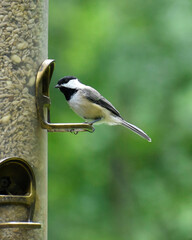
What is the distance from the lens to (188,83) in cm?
1187

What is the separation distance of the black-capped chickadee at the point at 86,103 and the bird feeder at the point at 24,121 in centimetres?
112

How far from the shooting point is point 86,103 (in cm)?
682

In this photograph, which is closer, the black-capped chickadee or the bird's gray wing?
the black-capped chickadee

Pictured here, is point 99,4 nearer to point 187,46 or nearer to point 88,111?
point 187,46

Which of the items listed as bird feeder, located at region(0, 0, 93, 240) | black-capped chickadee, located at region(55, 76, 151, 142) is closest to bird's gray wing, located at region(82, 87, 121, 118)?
black-capped chickadee, located at region(55, 76, 151, 142)

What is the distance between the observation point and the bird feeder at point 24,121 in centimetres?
505

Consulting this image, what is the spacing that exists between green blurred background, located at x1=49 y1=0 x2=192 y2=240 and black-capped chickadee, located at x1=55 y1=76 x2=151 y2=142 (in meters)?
4.88

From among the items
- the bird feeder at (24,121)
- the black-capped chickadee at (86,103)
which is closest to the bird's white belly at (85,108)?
the black-capped chickadee at (86,103)

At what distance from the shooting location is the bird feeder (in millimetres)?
5047

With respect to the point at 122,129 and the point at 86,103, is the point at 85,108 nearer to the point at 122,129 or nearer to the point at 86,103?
the point at 86,103

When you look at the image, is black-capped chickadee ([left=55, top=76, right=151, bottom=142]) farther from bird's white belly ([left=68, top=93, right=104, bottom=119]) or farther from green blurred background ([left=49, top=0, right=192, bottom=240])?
green blurred background ([left=49, top=0, right=192, bottom=240])

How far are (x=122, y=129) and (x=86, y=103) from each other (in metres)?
6.27

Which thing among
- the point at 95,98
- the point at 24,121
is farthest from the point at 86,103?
the point at 24,121

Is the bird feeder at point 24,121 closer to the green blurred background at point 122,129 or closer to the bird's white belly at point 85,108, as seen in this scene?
the bird's white belly at point 85,108
